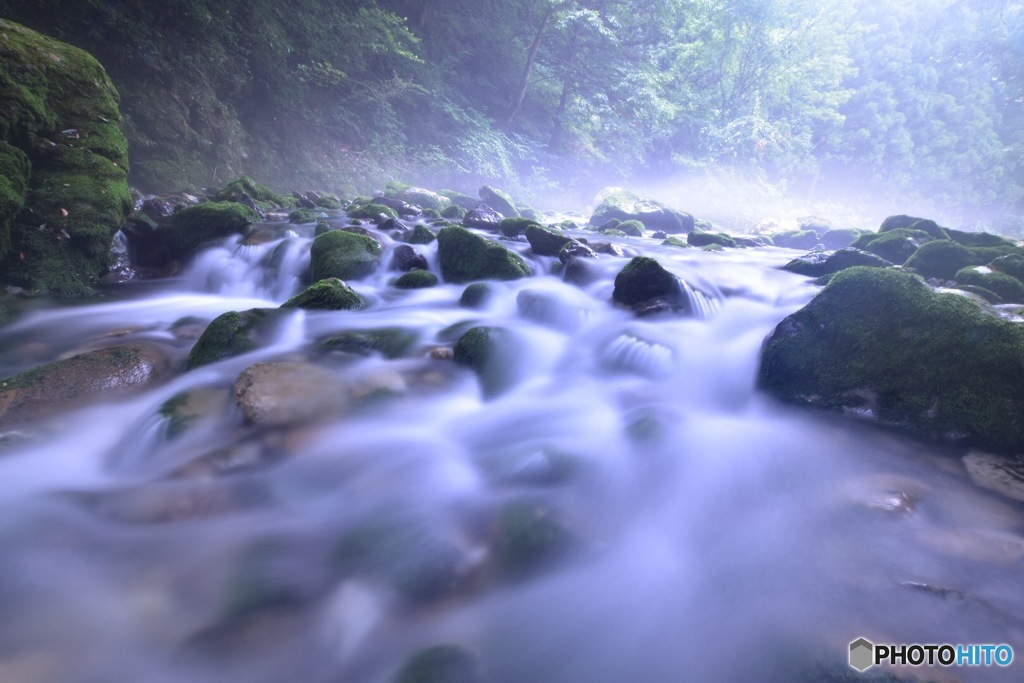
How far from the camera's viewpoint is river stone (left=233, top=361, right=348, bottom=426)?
10.1 feet

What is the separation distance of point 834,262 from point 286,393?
763 cm

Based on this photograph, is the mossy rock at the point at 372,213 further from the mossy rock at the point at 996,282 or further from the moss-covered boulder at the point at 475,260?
the mossy rock at the point at 996,282

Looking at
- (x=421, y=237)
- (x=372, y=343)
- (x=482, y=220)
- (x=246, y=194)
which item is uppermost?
(x=246, y=194)

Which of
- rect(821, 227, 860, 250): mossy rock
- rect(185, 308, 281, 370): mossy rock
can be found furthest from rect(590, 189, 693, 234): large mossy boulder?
rect(185, 308, 281, 370): mossy rock

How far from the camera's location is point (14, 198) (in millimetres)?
4703

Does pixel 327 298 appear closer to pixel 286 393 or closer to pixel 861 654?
pixel 286 393

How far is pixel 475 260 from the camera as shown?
21.9 feet

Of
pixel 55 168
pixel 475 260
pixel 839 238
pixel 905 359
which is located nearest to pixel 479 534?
A: pixel 905 359

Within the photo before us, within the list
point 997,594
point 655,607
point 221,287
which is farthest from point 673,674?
point 221,287

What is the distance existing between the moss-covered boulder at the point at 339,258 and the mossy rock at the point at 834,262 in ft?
21.3

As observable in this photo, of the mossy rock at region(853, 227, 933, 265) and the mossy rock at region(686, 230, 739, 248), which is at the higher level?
the mossy rock at region(853, 227, 933, 265)

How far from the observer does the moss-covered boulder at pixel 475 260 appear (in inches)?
261

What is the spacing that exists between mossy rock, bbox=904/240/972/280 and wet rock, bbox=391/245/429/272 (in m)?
7.28

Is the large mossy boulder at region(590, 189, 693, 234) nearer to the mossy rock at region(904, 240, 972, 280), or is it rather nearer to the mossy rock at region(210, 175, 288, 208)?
the mossy rock at region(904, 240, 972, 280)
